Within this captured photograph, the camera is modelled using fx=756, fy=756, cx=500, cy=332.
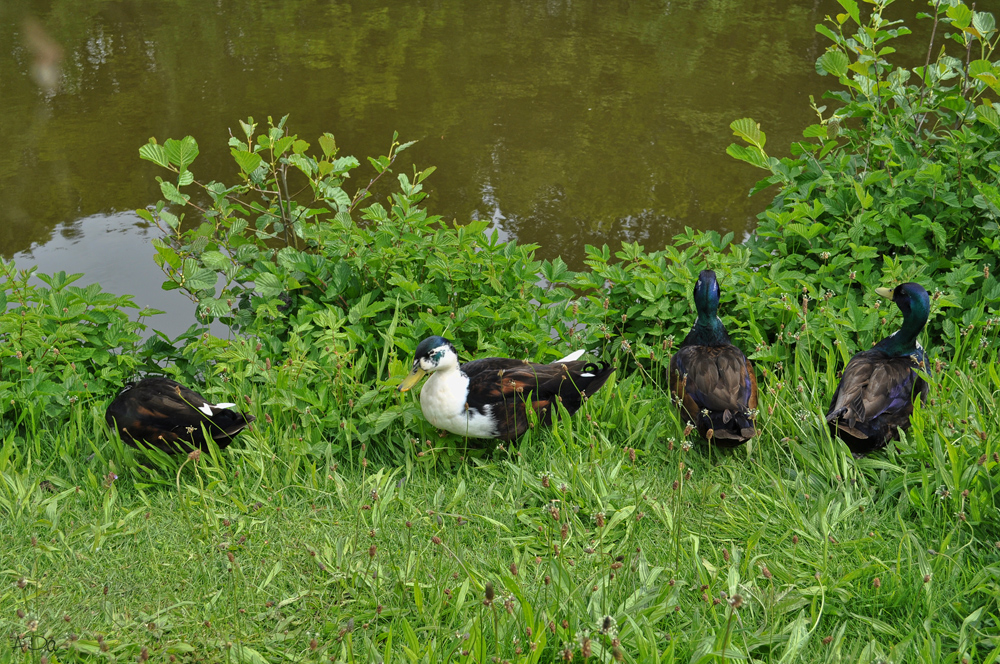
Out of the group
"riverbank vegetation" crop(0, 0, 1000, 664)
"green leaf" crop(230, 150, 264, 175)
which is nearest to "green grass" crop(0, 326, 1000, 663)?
"riverbank vegetation" crop(0, 0, 1000, 664)

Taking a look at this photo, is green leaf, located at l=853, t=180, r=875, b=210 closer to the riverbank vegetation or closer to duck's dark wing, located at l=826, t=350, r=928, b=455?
the riverbank vegetation

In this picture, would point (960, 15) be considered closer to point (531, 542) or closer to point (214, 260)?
point (531, 542)

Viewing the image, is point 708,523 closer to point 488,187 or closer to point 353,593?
point 353,593

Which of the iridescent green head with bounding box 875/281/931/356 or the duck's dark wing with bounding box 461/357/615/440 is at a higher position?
the iridescent green head with bounding box 875/281/931/356

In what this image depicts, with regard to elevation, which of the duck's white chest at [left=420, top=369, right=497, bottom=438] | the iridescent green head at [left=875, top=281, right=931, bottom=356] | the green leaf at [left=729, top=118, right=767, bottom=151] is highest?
the green leaf at [left=729, top=118, right=767, bottom=151]

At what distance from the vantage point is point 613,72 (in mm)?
8734

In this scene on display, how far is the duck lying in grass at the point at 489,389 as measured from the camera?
3217mm

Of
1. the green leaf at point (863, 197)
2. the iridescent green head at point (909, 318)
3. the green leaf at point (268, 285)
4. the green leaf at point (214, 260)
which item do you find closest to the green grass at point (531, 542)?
the iridescent green head at point (909, 318)

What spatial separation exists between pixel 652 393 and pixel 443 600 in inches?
62.9

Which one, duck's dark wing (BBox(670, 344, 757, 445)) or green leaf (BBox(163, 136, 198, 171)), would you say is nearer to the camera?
duck's dark wing (BBox(670, 344, 757, 445))

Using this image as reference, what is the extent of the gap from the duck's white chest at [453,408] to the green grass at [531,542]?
14cm

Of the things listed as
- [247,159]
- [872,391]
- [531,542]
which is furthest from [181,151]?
[872,391]

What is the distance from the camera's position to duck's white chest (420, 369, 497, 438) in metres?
3.21

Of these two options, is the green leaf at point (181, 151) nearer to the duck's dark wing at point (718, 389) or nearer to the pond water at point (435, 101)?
the pond water at point (435, 101)
